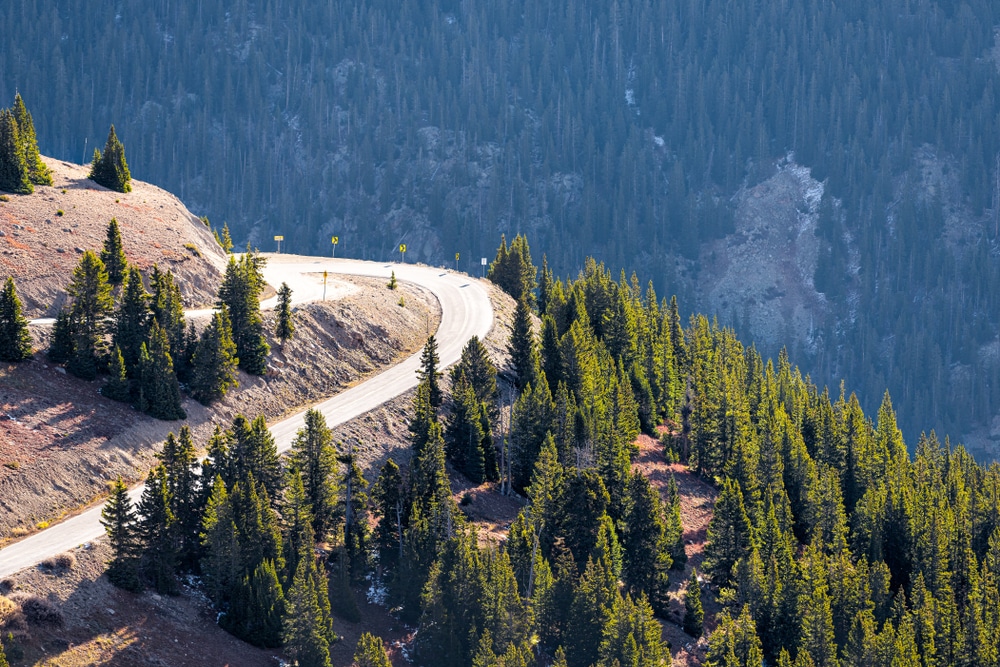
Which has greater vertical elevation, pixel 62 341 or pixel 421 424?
pixel 62 341

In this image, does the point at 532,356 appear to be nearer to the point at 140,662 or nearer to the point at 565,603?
the point at 565,603

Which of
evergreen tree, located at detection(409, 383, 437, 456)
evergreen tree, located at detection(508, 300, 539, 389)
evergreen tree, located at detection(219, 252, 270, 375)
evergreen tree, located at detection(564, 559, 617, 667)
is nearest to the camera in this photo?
evergreen tree, located at detection(564, 559, 617, 667)

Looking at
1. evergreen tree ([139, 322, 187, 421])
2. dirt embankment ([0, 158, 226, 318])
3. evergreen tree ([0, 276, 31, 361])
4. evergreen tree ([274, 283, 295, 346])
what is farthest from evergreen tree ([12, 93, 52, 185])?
evergreen tree ([139, 322, 187, 421])

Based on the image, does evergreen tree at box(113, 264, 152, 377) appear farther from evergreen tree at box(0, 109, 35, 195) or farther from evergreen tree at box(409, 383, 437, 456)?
evergreen tree at box(0, 109, 35, 195)

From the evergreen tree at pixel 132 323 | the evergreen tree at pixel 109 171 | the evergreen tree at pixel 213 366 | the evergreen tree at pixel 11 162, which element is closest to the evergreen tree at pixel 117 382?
the evergreen tree at pixel 132 323

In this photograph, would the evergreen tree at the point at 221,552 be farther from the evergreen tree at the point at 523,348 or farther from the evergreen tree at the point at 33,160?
the evergreen tree at the point at 33,160

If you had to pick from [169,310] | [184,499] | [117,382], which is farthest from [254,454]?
[169,310]

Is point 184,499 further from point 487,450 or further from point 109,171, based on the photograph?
point 109,171
